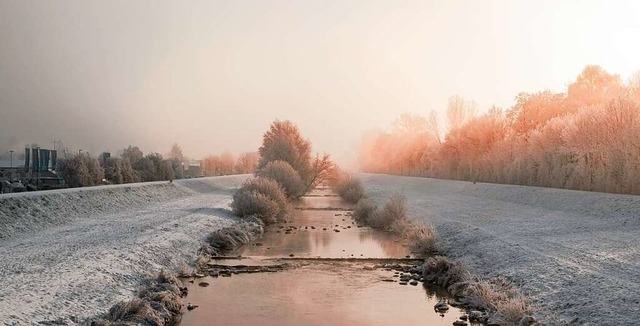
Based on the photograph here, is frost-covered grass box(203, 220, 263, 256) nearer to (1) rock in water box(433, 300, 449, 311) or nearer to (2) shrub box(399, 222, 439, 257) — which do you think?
(2) shrub box(399, 222, 439, 257)

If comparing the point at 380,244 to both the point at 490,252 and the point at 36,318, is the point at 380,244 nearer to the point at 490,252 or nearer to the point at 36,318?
the point at 490,252

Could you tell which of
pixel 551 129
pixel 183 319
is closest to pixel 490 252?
pixel 183 319

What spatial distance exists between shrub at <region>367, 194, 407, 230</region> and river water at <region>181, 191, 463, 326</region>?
6439mm

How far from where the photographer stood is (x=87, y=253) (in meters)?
17.3

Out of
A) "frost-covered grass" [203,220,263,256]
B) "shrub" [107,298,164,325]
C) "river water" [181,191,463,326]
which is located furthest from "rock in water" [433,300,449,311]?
"frost-covered grass" [203,220,263,256]

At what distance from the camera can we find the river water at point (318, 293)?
1344 centimetres

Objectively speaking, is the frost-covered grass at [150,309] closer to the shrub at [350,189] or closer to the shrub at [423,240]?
the shrub at [423,240]

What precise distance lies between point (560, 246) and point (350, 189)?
41846mm

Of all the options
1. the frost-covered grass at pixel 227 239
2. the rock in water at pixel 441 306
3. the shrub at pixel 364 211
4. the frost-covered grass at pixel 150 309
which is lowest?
the rock in water at pixel 441 306

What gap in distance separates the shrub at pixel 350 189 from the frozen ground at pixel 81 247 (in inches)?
882

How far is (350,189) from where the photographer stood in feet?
196

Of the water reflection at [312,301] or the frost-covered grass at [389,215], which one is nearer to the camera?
the water reflection at [312,301]

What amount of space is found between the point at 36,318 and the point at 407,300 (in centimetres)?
896

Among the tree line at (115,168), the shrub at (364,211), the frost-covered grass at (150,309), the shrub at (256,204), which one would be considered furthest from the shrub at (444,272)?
the tree line at (115,168)
